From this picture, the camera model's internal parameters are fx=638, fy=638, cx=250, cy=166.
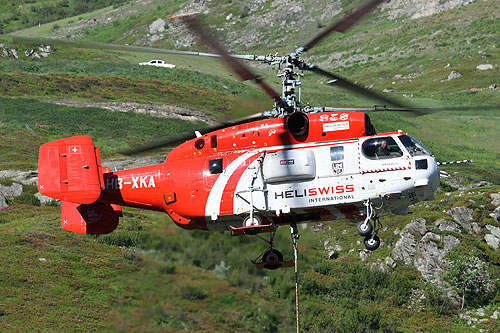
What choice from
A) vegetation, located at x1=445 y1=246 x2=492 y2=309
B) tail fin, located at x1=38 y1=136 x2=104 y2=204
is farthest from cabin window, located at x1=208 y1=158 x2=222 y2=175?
vegetation, located at x1=445 y1=246 x2=492 y2=309

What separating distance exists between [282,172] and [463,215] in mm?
23262

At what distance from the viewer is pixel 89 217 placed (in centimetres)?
2458

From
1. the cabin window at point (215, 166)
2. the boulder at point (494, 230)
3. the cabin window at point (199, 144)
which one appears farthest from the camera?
the boulder at point (494, 230)

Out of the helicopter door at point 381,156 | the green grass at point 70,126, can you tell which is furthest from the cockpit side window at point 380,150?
the green grass at point 70,126

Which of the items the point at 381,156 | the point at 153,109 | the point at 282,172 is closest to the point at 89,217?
the point at 282,172

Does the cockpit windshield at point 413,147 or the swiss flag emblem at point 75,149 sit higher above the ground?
the swiss flag emblem at point 75,149

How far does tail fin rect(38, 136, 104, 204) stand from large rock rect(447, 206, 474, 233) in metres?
25.6

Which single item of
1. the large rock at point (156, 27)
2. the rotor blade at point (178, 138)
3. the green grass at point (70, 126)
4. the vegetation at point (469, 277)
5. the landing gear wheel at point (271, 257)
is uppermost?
the large rock at point (156, 27)

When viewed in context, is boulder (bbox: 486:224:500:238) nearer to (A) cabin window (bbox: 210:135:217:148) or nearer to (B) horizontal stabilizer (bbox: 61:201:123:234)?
(A) cabin window (bbox: 210:135:217:148)

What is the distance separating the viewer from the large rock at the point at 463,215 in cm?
4050

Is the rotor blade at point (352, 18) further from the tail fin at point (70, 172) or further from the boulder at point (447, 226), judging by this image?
the boulder at point (447, 226)

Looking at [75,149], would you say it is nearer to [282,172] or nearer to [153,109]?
[282,172]

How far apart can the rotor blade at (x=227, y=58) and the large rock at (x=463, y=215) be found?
79.9 ft

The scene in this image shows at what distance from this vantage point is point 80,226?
24.4m
